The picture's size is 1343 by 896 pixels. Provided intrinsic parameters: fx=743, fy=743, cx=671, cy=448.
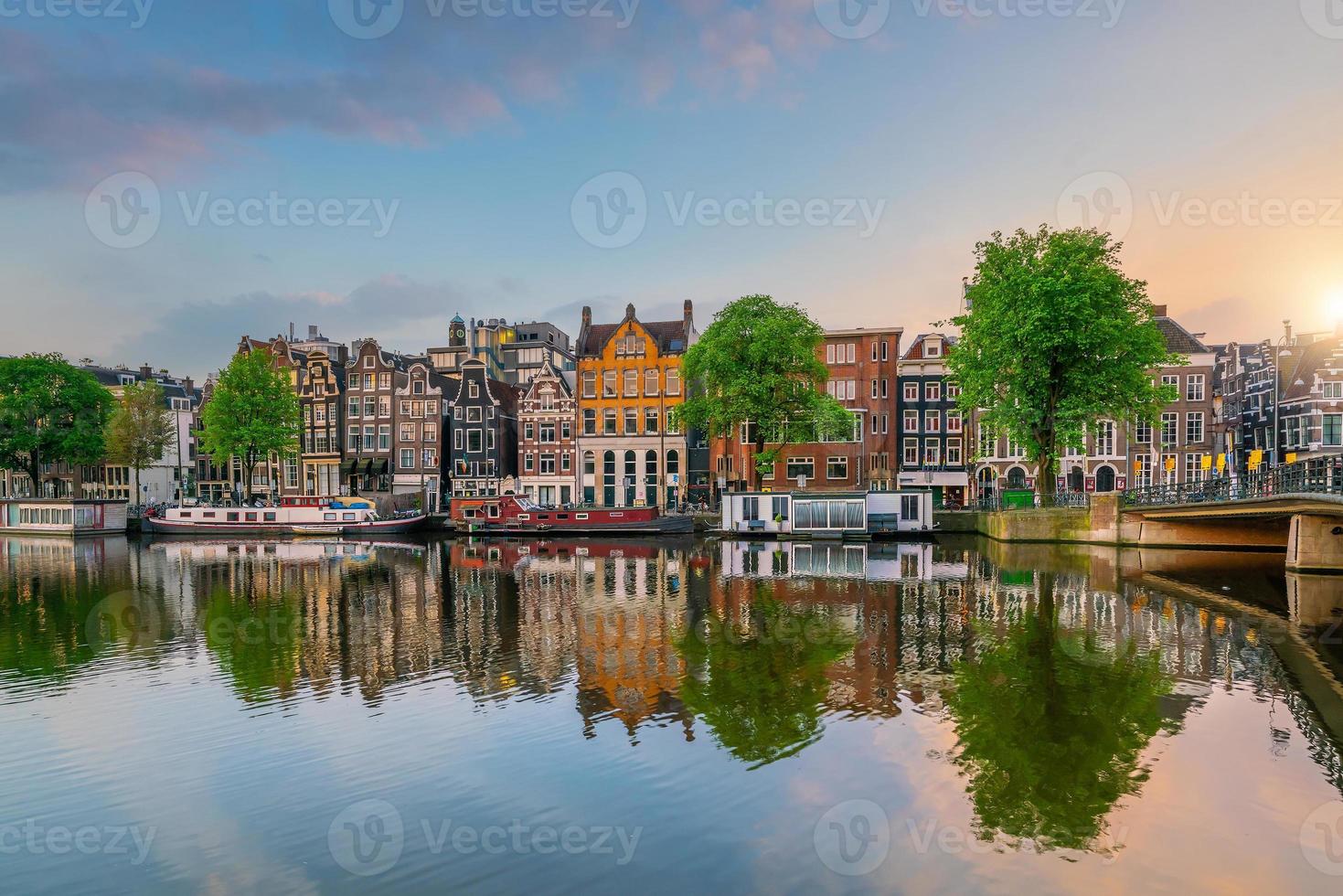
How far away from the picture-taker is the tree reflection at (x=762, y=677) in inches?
546

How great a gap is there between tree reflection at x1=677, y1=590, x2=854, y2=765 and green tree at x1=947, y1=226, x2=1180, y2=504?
2855 cm

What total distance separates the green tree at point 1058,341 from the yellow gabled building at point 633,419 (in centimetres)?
3211

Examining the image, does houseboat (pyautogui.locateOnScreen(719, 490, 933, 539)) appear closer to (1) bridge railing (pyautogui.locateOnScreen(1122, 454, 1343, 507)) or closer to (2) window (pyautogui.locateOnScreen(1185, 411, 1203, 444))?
(1) bridge railing (pyautogui.locateOnScreen(1122, 454, 1343, 507))

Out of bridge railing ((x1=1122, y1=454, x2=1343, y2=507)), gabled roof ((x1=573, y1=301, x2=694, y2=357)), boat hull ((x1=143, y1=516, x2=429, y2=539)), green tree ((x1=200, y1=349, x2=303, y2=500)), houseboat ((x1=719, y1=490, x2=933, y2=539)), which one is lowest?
boat hull ((x1=143, y1=516, x2=429, y2=539))

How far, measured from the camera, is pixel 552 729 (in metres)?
14.4

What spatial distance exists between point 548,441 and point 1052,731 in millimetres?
68286

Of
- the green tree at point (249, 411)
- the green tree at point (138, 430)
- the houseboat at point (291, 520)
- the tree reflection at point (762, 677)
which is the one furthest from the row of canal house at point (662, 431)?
the tree reflection at point (762, 677)

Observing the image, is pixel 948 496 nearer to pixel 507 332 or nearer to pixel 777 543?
pixel 777 543

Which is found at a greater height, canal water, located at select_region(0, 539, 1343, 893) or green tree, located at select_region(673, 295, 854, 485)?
green tree, located at select_region(673, 295, 854, 485)

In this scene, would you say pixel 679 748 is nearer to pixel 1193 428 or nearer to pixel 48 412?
pixel 1193 428

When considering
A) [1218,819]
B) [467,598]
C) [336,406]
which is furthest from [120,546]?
[1218,819]

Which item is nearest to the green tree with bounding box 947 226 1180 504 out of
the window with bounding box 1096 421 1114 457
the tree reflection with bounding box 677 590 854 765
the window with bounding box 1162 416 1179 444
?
the window with bounding box 1096 421 1114 457

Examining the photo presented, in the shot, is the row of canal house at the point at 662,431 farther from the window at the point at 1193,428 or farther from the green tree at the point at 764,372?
the green tree at the point at 764,372

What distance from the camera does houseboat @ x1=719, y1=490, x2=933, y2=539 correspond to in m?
56.5
